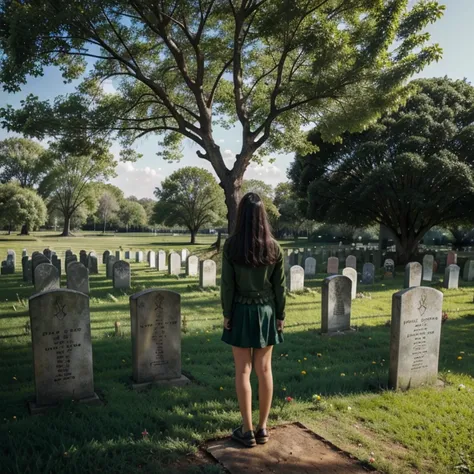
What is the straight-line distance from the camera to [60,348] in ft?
15.6

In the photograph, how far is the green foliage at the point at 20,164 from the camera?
50888 millimetres

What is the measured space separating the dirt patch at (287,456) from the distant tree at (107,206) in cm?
7754

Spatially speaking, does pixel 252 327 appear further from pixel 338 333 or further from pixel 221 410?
pixel 338 333

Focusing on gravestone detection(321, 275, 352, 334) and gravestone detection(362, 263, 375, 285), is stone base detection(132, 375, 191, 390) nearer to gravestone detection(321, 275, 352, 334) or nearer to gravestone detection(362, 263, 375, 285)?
gravestone detection(321, 275, 352, 334)

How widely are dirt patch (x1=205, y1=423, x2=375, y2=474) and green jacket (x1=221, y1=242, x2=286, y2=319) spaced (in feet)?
4.01

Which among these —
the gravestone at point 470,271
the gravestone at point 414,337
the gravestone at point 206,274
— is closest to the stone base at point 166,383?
the gravestone at point 414,337

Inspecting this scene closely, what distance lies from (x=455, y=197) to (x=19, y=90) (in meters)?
20.2

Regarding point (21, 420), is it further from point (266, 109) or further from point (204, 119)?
point (266, 109)

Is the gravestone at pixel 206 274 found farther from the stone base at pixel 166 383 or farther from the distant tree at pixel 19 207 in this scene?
the distant tree at pixel 19 207

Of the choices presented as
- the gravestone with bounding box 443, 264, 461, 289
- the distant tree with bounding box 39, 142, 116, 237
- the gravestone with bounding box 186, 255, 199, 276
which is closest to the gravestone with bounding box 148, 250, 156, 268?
the gravestone with bounding box 186, 255, 199, 276

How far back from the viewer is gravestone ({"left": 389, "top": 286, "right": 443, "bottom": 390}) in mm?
5152

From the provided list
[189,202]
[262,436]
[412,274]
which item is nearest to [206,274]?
[412,274]

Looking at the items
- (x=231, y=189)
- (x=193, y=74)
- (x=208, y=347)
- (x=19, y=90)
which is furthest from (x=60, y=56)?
(x=208, y=347)

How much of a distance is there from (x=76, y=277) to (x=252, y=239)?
8643 millimetres
